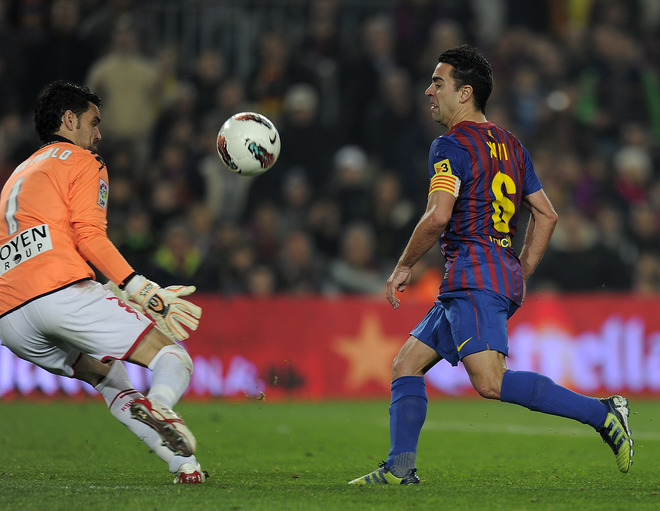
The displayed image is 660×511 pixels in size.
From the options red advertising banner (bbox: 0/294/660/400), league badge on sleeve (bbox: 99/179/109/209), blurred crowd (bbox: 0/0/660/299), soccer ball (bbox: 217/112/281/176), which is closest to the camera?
league badge on sleeve (bbox: 99/179/109/209)

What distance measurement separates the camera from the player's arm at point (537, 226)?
591 cm

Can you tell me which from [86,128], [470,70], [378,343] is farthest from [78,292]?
[378,343]

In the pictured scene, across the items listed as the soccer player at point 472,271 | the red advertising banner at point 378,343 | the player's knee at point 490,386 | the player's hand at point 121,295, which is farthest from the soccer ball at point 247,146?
the red advertising banner at point 378,343

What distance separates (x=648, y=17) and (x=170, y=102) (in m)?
7.32

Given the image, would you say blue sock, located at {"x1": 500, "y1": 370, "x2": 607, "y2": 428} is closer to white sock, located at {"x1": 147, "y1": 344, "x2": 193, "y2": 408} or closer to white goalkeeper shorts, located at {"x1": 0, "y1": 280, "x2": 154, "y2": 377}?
white sock, located at {"x1": 147, "y1": 344, "x2": 193, "y2": 408}

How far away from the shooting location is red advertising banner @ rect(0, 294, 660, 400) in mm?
11961

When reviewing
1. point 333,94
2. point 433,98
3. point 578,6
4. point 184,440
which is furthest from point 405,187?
point 184,440

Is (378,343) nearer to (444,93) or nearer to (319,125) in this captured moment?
(319,125)

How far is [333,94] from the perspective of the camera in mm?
14492

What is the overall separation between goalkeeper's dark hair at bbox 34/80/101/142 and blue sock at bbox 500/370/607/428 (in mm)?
2710

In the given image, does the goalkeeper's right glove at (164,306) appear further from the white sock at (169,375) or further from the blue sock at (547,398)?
the blue sock at (547,398)

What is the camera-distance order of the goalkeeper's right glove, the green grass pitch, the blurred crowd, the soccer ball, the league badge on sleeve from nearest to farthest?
the green grass pitch, the goalkeeper's right glove, the league badge on sleeve, the soccer ball, the blurred crowd

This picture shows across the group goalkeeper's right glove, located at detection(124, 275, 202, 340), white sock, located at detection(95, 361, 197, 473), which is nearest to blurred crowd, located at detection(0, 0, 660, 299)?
white sock, located at detection(95, 361, 197, 473)

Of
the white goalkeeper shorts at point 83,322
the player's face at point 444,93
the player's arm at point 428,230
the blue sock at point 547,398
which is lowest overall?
the blue sock at point 547,398
